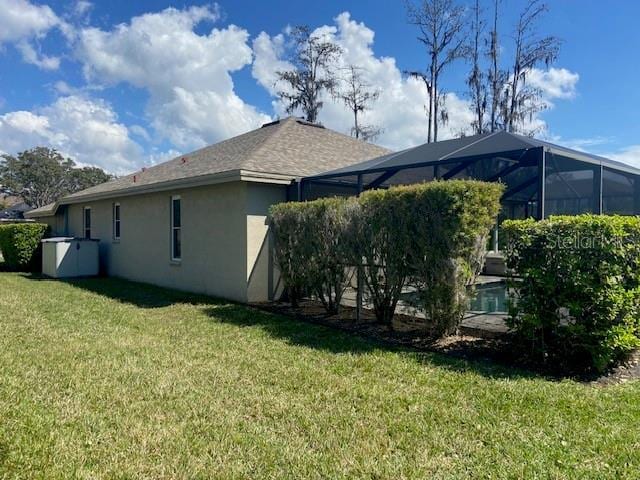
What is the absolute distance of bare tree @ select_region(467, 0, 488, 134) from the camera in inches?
1047

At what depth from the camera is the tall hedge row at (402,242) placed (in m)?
6.24

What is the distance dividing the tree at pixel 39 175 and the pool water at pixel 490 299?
5190 cm

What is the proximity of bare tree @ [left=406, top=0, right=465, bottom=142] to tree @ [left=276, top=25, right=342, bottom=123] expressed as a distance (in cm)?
692

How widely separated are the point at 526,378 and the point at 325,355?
Answer: 2445mm

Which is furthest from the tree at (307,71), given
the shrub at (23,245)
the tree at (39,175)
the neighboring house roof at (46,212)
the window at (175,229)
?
the tree at (39,175)

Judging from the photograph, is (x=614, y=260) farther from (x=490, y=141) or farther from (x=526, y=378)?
(x=490, y=141)

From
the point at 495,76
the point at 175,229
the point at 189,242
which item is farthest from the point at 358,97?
the point at 189,242

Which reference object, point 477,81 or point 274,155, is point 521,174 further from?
point 477,81

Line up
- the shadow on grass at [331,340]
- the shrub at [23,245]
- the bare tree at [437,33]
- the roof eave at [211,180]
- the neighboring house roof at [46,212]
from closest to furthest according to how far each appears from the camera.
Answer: the shadow on grass at [331,340] < the roof eave at [211,180] < the shrub at [23,245] < the neighboring house roof at [46,212] < the bare tree at [437,33]

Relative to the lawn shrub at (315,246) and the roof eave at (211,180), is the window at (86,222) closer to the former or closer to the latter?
the roof eave at (211,180)

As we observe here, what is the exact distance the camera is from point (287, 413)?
4027mm

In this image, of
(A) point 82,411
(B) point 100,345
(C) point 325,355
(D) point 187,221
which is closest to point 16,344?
(B) point 100,345

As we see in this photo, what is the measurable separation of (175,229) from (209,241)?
1912mm

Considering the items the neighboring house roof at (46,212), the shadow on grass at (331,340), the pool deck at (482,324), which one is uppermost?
the neighboring house roof at (46,212)
